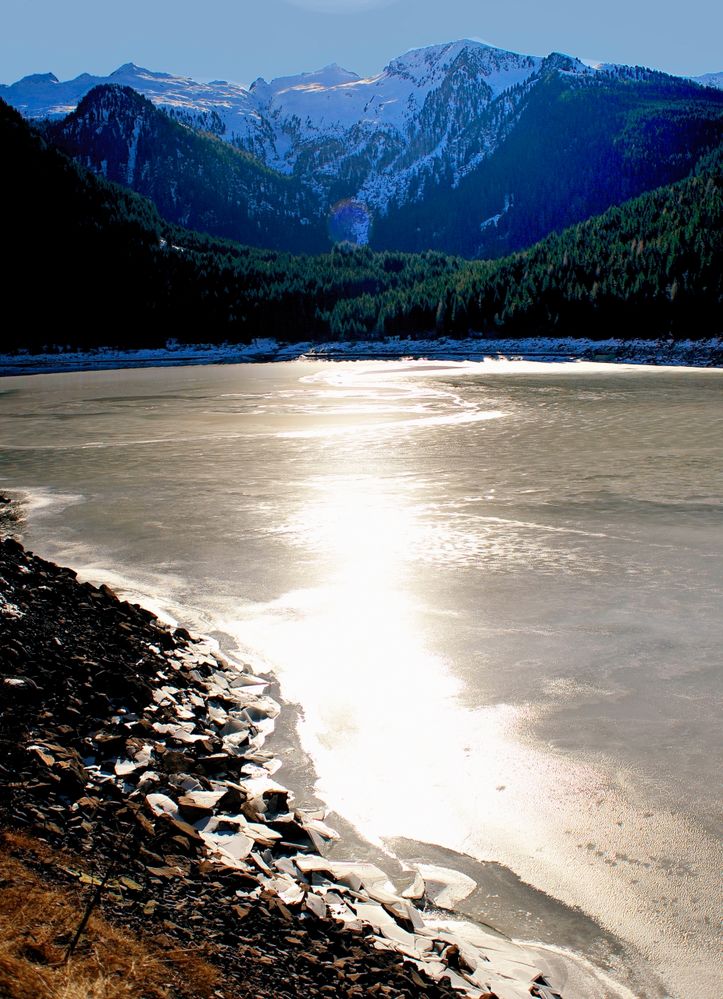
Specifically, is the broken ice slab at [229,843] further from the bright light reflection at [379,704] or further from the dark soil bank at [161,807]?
the bright light reflection at [379,704]

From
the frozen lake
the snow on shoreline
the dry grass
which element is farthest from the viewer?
the snow on shoreline

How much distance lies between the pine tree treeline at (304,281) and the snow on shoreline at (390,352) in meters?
4.77

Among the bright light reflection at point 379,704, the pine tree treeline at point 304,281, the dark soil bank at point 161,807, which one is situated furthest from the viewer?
the pine tree treeline at point 304,281

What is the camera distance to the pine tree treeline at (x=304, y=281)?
10888cm

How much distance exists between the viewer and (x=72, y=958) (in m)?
3.43

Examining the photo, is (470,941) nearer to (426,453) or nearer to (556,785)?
(556,785)

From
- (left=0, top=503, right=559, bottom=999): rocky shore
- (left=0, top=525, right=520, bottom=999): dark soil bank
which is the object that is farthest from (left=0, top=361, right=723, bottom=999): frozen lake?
(left=0, top=525, right=520, bottom=999): dark soil bank

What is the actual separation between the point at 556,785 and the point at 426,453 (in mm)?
20267

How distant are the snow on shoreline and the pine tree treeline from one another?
4.77 meters

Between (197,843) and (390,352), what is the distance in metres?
116

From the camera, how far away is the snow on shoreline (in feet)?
297

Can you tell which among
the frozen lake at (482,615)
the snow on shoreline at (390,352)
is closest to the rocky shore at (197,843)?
the frozen lake at (482,615)

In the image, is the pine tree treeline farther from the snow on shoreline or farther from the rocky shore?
the rocky shore

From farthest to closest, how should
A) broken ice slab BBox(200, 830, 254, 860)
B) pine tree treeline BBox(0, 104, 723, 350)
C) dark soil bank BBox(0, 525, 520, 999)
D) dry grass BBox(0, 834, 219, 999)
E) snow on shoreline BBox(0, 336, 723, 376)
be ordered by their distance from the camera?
pine tree treeline BBox(0, 104, 723, 350) → snow on shoreline BBox(0, 336, 723, 376) → broken ice slab BBox(200, 830, 254, 860) → dark soil bank BBox(0, 525, 520, 999) → dry grass BBox(0, 834, 219, 999)
